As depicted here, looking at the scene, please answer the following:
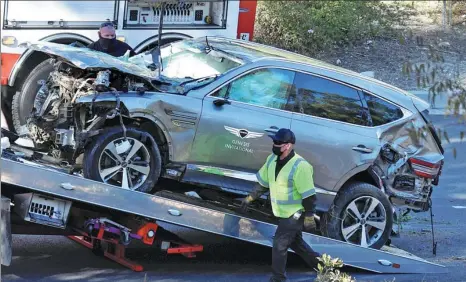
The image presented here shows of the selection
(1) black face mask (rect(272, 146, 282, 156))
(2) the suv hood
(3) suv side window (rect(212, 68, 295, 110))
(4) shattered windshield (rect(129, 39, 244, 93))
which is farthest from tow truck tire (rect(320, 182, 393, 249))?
(2) the suv hood

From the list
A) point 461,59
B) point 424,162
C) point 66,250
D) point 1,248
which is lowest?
point 66,250

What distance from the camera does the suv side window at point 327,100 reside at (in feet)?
27.6

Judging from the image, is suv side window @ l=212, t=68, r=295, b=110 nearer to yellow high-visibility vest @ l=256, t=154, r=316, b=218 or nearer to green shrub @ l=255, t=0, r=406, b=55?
yellow high-visibility vest @ l=256, t=154, r=316, b=218

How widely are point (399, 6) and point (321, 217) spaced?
39.3 feet

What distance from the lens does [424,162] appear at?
8.75 metres

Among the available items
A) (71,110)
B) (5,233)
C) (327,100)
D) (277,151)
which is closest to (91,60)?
(71,110)

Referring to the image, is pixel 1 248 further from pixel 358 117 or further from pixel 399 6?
pixel 399 6

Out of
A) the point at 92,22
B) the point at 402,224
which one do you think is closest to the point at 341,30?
the point at 92,22

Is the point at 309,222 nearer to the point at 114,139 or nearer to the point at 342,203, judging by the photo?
the point at 342,203

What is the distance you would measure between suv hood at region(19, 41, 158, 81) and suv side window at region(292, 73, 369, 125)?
1446 millimetres

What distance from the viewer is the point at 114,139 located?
7.79m

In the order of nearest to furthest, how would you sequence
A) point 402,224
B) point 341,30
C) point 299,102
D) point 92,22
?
point 299,102, point 402,224, point 92,22, point 341,30

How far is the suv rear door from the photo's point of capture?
830 cm

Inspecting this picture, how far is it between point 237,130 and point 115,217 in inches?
55.0
